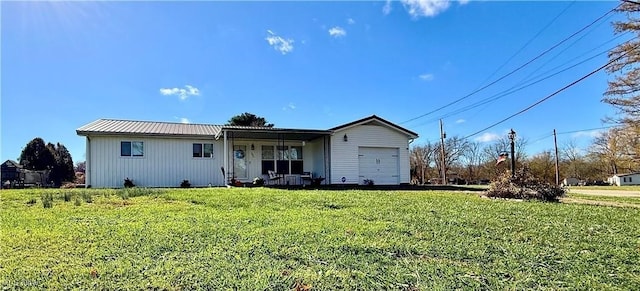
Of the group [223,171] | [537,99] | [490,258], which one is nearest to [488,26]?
[537,99]

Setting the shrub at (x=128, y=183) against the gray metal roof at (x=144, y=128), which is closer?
the gray metal roof at (x=144, y=128)

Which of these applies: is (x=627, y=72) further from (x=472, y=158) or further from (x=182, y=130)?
(x=472, y=158)

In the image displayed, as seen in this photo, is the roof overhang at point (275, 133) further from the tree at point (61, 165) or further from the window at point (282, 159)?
the tree at point (61, 165)

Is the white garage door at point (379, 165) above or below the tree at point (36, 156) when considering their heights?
below

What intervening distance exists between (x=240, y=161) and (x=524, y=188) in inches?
479

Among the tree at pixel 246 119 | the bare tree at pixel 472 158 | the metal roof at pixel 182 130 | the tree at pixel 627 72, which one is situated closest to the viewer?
the metal roof at pixel 182 130

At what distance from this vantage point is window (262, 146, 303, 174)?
1809cm

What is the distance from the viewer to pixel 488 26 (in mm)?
15914

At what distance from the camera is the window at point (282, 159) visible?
18.1 m

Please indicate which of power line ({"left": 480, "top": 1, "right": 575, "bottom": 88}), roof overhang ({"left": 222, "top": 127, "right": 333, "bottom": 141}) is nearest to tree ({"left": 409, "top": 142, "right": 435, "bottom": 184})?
power line ({"left": 480, "top": 1, "right": 575, "bottom": 88})

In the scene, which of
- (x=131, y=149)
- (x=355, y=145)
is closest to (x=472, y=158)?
(x=355, y=145)

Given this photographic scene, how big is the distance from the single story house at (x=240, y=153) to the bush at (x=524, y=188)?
308 inches

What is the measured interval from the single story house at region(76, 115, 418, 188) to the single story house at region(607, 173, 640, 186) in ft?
119

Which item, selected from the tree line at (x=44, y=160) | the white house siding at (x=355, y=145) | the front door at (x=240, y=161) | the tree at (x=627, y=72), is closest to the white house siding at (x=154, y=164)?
the front door at (x=240, y=161)
